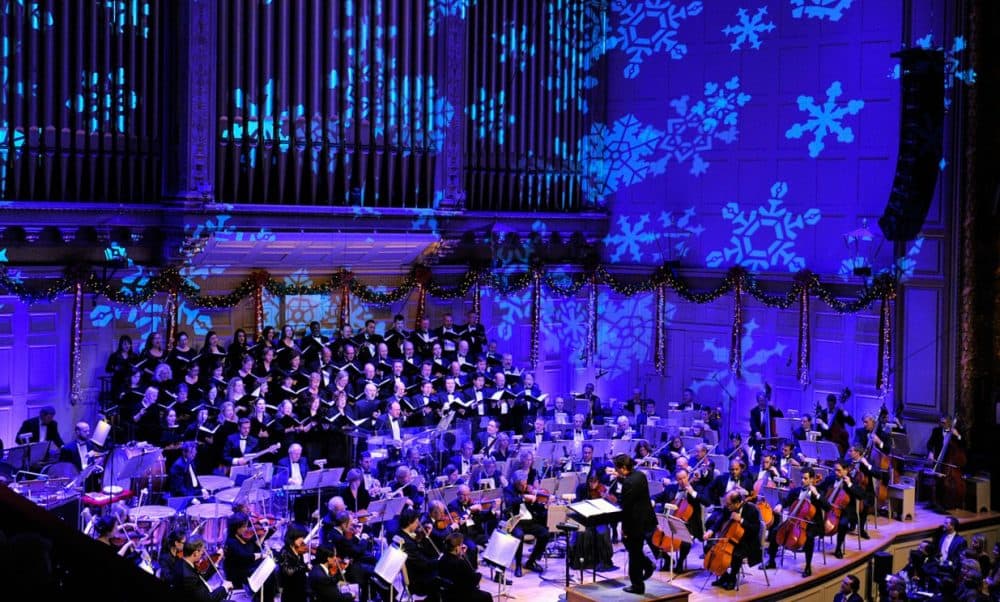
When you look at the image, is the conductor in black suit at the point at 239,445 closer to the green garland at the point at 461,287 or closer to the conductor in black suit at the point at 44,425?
the conductor in black suit at the point at 44,425

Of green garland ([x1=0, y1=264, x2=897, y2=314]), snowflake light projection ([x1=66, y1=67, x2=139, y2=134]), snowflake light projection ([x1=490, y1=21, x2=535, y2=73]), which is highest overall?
snowflake light projection ([x1=490, y1=21, x2=535, y2=73])

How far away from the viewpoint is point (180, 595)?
9.20 ft

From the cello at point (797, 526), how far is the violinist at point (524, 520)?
2359 millimetres

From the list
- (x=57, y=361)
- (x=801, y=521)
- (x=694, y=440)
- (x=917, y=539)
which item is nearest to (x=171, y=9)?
(x=57, y=361)

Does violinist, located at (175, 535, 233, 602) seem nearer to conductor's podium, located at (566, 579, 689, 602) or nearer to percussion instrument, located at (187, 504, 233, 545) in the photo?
percussion instrument, located at (187, 504, 233, 545)

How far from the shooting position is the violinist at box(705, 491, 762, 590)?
1140cm

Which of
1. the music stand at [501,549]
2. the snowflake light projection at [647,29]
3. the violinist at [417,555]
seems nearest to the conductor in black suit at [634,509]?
the music stand at [501,549]

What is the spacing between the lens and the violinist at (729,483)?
12297 mm

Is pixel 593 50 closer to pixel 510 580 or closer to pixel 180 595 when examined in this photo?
pixel 510 580

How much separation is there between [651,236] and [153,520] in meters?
10.7

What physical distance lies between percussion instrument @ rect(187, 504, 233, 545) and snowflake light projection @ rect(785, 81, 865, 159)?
33.8 feet

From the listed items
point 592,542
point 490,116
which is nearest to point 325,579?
point 592,542

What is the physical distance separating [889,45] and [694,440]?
6.38 m

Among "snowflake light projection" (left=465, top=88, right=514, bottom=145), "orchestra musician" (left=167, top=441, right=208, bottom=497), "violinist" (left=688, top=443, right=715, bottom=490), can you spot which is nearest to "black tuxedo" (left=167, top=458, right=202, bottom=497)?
"orchestra musician" (left=167, top=441, right=208, bottom=497)
